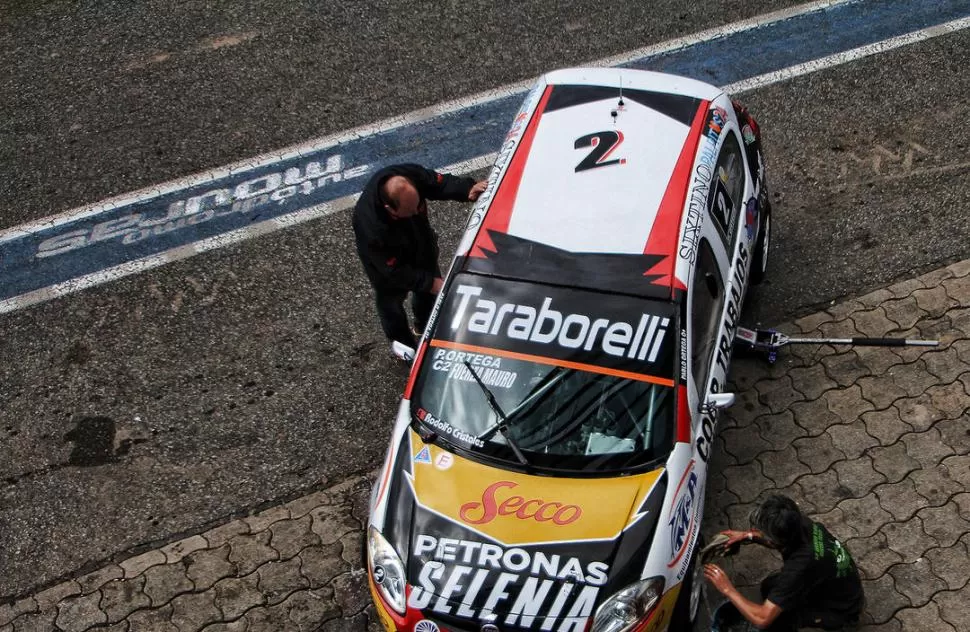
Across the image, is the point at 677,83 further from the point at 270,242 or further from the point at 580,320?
the point at 270,242

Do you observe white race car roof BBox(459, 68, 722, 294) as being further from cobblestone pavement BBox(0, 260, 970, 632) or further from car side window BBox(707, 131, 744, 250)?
cobblestone pavement BBox(0, 260, 970, 632)

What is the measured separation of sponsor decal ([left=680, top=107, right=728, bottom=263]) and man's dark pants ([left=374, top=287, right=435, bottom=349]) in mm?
1566

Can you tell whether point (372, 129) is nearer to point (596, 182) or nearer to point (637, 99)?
point (637, 99)

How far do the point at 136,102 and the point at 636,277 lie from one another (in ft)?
17.6

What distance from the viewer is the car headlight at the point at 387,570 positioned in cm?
434

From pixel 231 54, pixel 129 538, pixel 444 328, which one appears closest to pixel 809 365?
pixel 444 328

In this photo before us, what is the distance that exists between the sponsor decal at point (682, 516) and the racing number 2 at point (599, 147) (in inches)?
68.8

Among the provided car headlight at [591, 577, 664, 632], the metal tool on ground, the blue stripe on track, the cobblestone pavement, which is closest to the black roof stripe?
the metal tool on ground

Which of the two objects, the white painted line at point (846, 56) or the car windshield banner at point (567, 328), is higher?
the car windshield banner at point (567, 328)

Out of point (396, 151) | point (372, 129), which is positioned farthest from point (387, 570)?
point (372, 129)

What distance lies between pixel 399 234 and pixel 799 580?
2.83 meters

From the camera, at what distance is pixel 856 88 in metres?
7.90

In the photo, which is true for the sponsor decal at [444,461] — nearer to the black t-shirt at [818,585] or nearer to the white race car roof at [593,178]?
the white race car roof at [593,178]

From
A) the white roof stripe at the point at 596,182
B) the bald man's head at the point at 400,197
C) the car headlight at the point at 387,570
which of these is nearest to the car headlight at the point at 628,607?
the car headlight at the point at 387,570
